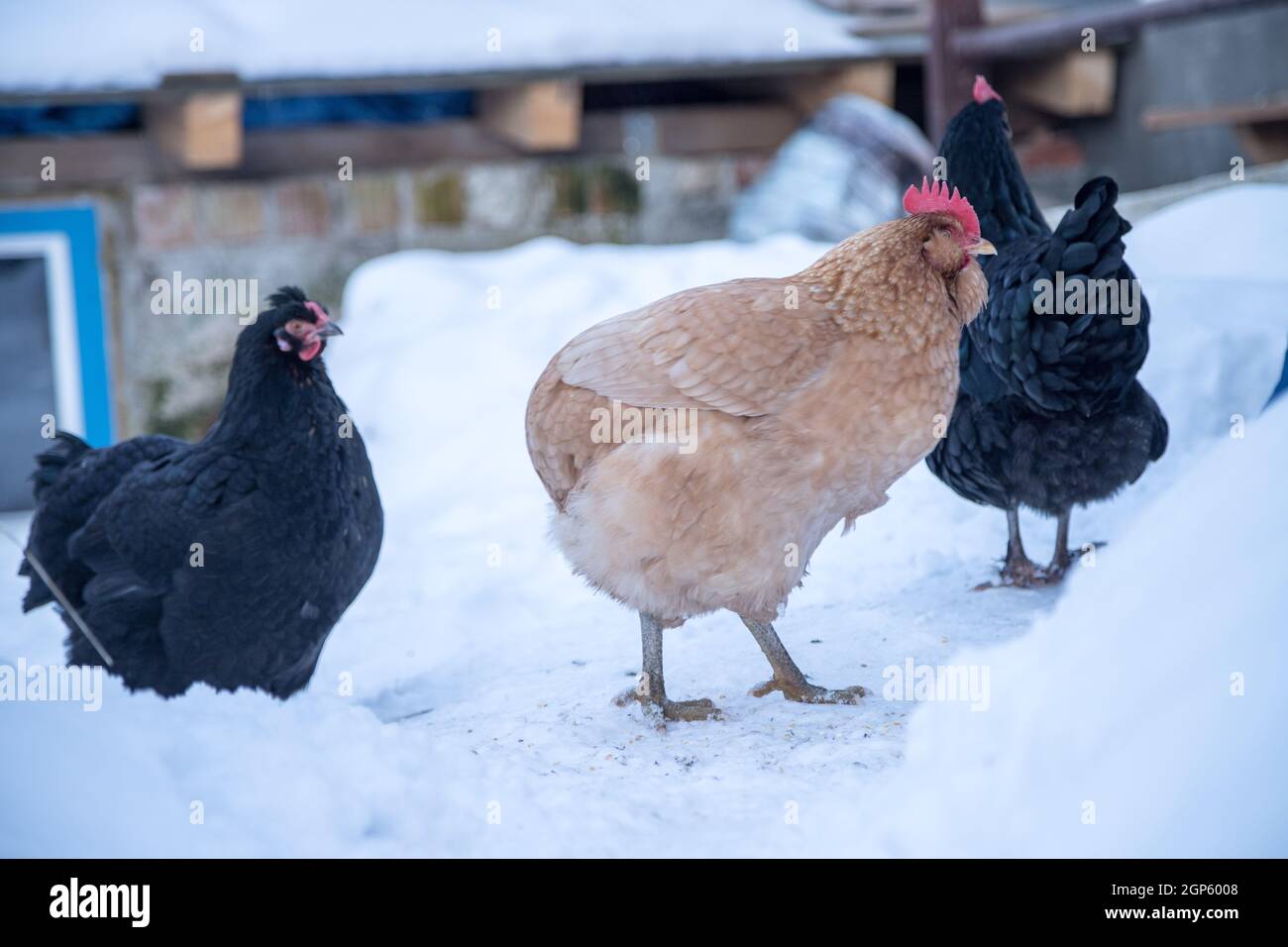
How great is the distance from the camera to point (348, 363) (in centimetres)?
490

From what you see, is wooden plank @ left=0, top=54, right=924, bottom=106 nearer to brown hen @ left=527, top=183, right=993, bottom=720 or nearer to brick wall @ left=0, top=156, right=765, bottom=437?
brick wall @ left=0, top=156, right=765, bottom=437

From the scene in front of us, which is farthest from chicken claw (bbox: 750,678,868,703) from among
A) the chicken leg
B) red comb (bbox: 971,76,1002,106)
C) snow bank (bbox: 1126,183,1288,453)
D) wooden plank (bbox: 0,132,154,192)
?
wooden plank (bbox: 0,132,154,192)

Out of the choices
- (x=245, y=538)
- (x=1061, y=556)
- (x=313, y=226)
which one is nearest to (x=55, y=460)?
(x=245, y=538)

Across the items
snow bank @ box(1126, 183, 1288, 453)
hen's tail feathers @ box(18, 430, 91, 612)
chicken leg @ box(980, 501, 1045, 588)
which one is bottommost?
chicken leg @ box(980, 501, 1045, 588)

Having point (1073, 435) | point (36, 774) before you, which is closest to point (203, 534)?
point (36, 774)

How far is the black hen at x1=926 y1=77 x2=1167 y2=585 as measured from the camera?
8.44ft

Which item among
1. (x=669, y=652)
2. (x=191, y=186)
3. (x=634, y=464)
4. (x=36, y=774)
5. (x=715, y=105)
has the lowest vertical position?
(x=669, y=652)

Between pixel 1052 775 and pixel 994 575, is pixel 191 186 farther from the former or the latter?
pixel 1052 775

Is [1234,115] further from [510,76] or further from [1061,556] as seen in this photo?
[510,76]

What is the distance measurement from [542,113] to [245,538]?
311 centimetres

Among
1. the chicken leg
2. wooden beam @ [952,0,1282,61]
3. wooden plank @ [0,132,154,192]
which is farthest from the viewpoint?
wooden plank @ [0,132,154,192]

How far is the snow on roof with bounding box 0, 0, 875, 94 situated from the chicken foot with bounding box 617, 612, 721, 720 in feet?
10.7

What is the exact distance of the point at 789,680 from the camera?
2.56m
